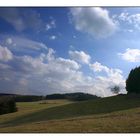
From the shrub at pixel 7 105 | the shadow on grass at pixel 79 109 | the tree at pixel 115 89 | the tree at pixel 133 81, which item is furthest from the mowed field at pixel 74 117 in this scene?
the tree at pixel 115 89

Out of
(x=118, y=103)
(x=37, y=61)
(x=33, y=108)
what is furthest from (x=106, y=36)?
(x=118, y=103)

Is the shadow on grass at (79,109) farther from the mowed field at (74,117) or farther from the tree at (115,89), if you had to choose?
the tree at (115,89)

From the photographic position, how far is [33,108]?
2053 centimetres

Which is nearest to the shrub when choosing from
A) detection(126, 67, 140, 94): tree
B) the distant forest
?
the distant forest

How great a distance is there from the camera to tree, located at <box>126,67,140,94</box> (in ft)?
57.5

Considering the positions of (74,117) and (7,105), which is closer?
(7,105)

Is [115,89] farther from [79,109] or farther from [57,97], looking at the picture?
[79,109]

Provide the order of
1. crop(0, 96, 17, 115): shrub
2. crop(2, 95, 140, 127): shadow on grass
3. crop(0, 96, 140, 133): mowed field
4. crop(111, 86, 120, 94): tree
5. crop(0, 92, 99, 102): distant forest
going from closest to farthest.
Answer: crop(0, 96, 140, 133): mowed field < crop(111, 86, 120, 94): tree < crop(0, 92, 99, 102): distant forest < crop(0, 96, 17, 115): shrub < crop(2, 95, 140, 127): shadow on grass

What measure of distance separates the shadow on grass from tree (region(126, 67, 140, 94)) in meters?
0.55

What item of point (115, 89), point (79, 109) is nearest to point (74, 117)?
point (79, 109)

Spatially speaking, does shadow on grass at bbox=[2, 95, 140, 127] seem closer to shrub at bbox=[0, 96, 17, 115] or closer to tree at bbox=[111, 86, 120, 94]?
shrub at bbox=[0, 96, 17, 115]

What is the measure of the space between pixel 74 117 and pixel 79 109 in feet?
4.74

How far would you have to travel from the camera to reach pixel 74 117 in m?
20.2

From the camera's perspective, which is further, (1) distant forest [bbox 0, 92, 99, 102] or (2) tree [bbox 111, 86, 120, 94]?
(1) distant forest [bbox 0, 92, 99, 102]
